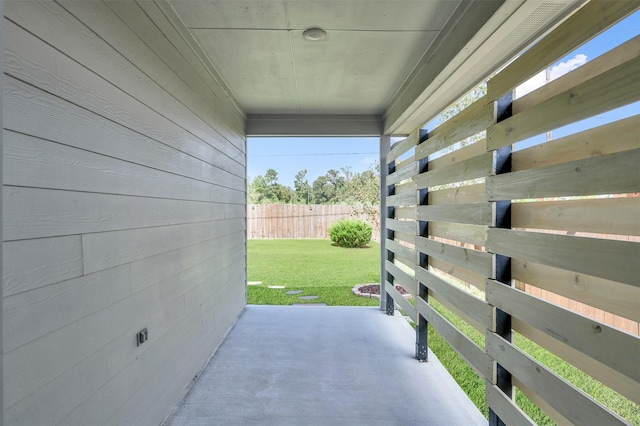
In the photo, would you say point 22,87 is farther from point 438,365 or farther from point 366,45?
point 438,365

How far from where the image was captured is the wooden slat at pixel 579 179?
3.15 ft

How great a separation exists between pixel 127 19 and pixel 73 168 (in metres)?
0.80

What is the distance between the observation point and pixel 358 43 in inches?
91.6

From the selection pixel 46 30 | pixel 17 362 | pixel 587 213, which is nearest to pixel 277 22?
pixel 46 30

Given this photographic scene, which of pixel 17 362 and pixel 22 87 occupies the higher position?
pixel 22 87

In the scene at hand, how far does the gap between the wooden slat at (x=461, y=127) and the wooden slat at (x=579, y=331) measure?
0.87 meters

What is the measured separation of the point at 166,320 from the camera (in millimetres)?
1950

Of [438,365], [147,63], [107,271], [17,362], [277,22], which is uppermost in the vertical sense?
[277,22]

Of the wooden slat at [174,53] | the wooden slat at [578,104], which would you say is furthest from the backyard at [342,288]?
the wooden slat at [174,53]

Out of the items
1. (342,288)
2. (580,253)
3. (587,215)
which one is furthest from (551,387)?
(342,288)

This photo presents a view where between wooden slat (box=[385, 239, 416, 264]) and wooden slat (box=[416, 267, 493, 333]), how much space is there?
23 centimetres

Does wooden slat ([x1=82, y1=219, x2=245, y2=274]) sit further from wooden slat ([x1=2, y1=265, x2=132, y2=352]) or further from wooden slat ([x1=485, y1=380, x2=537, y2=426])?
wooden slat ([x1=485, y1=380, x2=537, y2=426])

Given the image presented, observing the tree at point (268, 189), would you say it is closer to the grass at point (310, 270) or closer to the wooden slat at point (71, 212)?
the grass at point (310, 270)

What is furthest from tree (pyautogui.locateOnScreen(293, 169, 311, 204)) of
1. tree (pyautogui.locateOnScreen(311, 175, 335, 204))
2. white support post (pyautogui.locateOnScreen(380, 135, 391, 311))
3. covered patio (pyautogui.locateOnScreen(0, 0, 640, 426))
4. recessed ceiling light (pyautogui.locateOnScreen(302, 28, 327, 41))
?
recessed ceiling light (pyautogui.locateOnScreen(302, 28, 327, 41))
